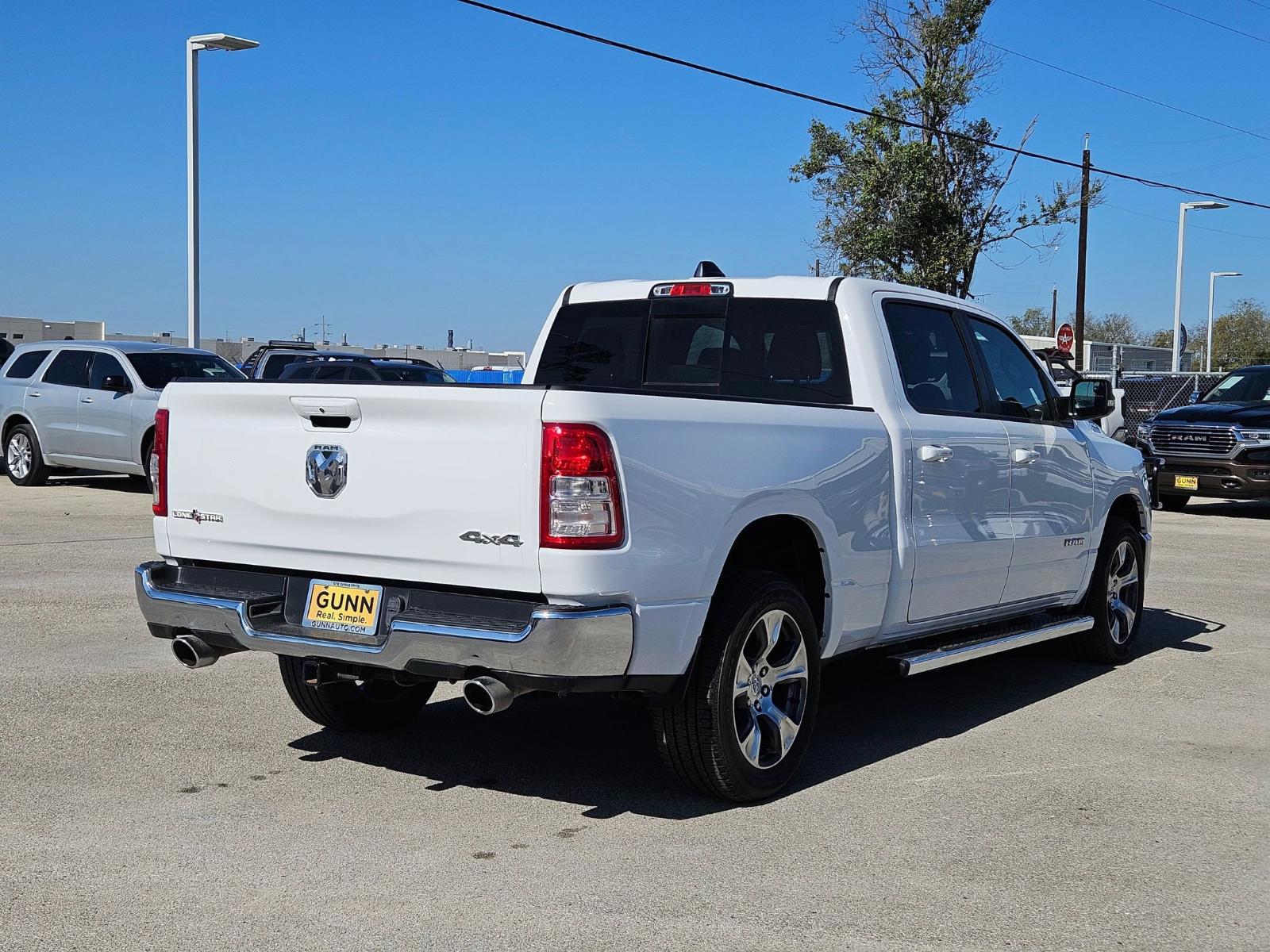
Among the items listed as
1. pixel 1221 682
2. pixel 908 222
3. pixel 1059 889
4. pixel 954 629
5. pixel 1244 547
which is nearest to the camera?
pixel 1059 889

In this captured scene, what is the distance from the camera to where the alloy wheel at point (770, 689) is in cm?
533

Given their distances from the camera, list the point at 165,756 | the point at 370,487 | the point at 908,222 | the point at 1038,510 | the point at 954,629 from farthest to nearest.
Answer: the point at 908,222 → the point at 1038,510 → the point at 954,629 → the point at 165,756 → the point at 370,487

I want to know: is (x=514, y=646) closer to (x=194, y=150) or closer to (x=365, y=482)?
(x=365, y=482)

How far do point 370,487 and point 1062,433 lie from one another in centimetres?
412

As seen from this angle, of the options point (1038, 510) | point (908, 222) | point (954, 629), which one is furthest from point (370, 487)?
point (908, 222)

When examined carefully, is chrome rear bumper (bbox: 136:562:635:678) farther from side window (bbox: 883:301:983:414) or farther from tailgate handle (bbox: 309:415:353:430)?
side window (bbox: 883:301:983:414)

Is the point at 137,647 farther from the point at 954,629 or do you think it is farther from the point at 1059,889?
the point at 1059,889

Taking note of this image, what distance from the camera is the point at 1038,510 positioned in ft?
24.0

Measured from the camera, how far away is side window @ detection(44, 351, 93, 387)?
62.0ft

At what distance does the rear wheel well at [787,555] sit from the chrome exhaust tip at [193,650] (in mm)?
1949

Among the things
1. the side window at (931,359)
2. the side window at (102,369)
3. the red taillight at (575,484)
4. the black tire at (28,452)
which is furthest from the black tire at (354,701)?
the black tire at (28,452)

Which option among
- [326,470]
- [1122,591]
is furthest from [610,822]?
[1122,591]

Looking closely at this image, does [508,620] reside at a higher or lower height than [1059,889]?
higher

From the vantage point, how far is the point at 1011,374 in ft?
24.7
